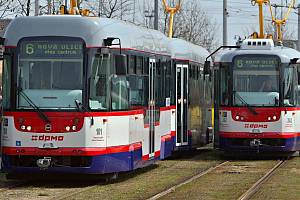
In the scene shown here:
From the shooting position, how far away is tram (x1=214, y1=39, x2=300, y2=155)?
984 inches

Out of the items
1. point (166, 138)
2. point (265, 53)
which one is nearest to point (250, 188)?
point (166, 138)

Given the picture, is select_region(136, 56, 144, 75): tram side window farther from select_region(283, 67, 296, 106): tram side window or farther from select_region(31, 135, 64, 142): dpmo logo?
select_region(283, 67, 296, 106): tram side window

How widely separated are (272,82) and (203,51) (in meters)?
5.28

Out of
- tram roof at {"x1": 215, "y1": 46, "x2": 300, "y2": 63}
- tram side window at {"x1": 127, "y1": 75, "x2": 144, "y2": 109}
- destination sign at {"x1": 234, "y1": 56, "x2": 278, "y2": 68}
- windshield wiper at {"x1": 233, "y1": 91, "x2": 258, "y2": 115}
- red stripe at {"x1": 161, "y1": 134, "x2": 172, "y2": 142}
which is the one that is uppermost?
tram roof at {"x1": 215, "y1": 46, "x2": 300, "y2": 63}

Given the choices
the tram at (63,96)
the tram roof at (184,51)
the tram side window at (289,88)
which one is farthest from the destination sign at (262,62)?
the tram at (63,96)

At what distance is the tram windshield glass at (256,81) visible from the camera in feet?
82.3

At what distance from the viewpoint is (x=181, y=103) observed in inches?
998

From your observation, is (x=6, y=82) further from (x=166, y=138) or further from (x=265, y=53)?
(x=265, y=53)

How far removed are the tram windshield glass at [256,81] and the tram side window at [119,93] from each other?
733cm

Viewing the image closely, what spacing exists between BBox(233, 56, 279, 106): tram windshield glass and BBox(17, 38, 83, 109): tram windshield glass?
28.6 feet

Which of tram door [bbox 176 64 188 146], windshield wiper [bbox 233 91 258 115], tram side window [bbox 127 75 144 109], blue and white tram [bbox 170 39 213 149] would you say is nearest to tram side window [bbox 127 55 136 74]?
tram side window [bbox 127 75 144 109]

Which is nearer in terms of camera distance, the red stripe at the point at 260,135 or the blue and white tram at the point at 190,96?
the red stripe at the point at 260,135

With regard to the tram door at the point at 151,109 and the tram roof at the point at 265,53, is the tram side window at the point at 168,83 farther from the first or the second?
the tram roof at the point at 265,53

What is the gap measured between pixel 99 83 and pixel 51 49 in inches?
42.9
